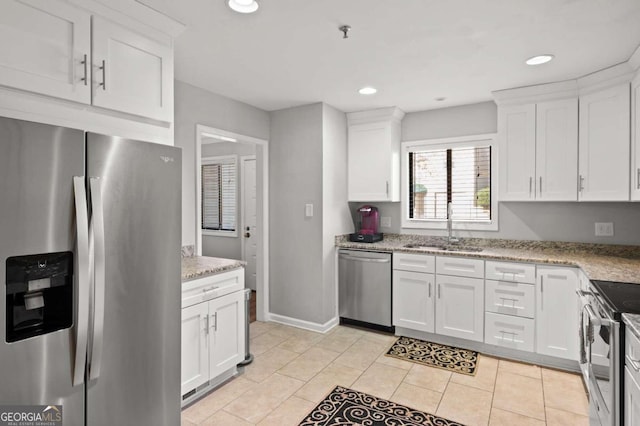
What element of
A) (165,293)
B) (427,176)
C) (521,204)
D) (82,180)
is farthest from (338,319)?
(82,180)

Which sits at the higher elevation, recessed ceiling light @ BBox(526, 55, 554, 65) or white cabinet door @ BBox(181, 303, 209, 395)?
recessed ceiling light @ BBox(526, 55, 554, 65)

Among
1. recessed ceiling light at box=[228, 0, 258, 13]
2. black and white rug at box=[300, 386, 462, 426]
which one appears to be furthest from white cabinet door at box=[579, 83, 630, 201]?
recessed ceiling light at box=[228, 0, 258, 13]

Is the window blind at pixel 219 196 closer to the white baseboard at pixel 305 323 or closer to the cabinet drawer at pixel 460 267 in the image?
the white baseboard at pixel 305 323

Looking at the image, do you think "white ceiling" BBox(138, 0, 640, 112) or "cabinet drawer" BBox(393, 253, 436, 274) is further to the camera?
"cabinet drawer" BBox(393, 253, 436, 274)

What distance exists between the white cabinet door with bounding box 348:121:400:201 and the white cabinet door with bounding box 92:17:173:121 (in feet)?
7.96

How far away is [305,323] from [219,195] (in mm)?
2835

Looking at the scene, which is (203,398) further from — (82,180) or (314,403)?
(82,180)

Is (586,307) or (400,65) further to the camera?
(400,65)

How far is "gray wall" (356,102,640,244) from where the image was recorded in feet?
10.3

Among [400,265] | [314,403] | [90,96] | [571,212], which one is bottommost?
[314,403]

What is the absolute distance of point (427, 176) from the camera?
13.5ft

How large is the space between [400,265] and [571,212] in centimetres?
166

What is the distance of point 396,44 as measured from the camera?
7.74 feet

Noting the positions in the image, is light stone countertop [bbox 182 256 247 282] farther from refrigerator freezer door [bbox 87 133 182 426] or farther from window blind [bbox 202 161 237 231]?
window blind [bbox 202 161 237 231]
